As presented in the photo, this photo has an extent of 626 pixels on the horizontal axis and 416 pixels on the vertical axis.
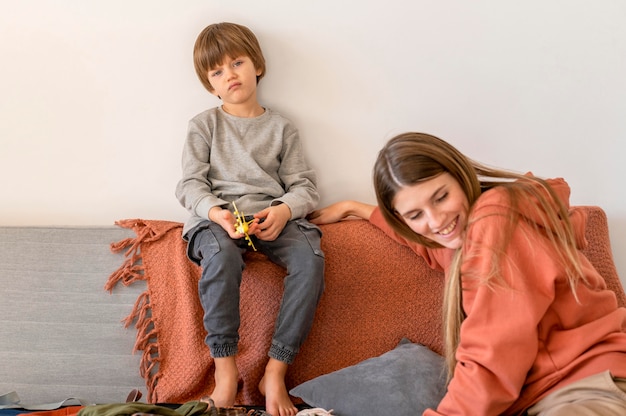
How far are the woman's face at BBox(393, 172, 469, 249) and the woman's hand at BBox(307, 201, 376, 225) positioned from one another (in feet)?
1.53

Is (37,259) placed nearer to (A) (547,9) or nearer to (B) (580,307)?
(B) (580,307)

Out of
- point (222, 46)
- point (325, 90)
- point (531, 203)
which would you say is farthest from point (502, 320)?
point (222, 46)

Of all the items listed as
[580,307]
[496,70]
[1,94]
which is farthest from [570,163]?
[1,94]

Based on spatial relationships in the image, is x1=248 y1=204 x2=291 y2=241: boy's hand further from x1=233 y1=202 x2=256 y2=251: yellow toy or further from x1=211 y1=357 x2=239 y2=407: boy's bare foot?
x1=211 y1=357 x2=239 y2=407: boy's bare foot

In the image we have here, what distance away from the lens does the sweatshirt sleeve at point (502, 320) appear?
50.1 inches

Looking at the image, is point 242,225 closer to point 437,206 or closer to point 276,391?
point 276,391

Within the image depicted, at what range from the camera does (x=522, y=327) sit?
4.16 ft

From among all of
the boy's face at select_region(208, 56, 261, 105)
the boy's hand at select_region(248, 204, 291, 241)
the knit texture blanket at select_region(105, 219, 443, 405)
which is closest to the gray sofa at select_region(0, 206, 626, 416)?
the knit texture blanket at select_region(105, 219, 443, 405)

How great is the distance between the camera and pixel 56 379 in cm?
180

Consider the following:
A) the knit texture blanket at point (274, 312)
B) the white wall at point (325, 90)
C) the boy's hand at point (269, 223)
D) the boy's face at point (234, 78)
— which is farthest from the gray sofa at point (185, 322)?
the boy's face at point (234, 78)

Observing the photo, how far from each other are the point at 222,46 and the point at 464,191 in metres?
0.82

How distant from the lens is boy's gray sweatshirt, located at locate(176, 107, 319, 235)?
1867 mm

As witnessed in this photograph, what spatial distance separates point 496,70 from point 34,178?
147 cm

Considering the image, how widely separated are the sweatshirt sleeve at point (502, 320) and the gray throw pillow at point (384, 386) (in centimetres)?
20
